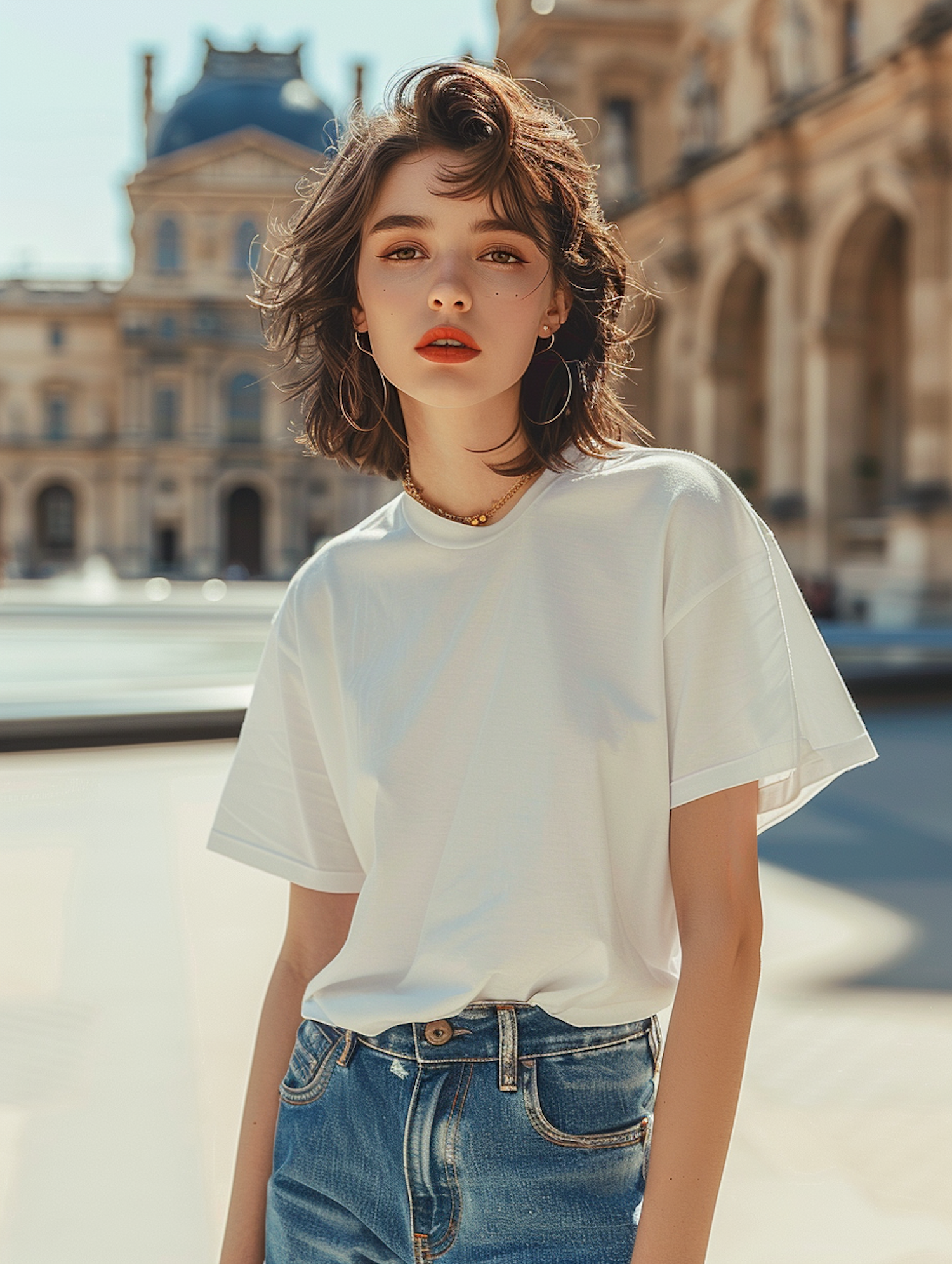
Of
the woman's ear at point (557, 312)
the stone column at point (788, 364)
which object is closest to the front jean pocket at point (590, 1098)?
the woman's ear at point (557, 312)

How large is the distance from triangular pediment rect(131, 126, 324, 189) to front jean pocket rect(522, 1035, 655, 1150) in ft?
223

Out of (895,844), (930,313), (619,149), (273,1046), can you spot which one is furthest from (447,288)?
(619,149)

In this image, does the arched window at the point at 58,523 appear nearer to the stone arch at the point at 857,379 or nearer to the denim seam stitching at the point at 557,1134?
the stone arch at the point at 857,379

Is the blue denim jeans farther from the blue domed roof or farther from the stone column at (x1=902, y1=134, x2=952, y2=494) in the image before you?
the blue domed roof

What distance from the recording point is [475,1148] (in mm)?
1150

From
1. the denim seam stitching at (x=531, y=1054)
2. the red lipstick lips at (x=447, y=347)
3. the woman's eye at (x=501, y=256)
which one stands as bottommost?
the denim seam stitching at (x=531, y=1054)

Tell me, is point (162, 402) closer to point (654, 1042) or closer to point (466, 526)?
point (466, 526)

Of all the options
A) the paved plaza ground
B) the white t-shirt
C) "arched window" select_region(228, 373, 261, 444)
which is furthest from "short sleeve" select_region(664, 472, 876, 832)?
"arched window" select_region(228, 373, 261, 444)

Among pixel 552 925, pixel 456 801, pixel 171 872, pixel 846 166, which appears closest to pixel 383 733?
pixel 456 801

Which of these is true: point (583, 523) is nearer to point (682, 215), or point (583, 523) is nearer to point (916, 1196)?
point (916, 1196)

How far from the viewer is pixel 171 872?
4.49 m

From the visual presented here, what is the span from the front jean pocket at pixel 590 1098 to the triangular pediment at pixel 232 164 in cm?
6783

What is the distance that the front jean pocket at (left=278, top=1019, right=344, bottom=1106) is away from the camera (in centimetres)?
130

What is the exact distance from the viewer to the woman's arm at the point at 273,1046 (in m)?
1.35
